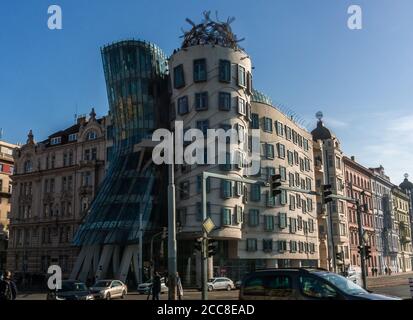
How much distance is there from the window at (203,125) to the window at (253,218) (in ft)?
36.9

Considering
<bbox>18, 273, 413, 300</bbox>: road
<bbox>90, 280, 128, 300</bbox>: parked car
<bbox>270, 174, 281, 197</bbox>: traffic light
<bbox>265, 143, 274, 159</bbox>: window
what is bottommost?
<bbox>18, 273, 413, 300</bbox>: road

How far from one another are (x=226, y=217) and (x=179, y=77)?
55.1ft

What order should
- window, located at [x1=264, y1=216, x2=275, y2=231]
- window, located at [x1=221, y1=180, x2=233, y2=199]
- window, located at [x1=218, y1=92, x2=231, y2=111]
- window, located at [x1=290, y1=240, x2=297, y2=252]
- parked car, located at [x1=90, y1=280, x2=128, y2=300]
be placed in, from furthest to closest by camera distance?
1. window, located at [x1=290, y1=240, x2=297, y2=252]
2. window, located at [x1=264, y1=216, x2=275, y2=231]
3. window, located at [x1=218, y1=92, x2=231, y2=111]
4. window, located at [x1=221, y1=180, x2=233, y2=199]
5. parked car, located at [x1=90, y1=280, x2=128, y2=300]

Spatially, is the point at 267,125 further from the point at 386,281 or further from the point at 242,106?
the point at 386,281

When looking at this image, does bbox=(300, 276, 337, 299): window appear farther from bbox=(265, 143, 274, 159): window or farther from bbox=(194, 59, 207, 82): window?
bbox=(265, 143, 274, 159): window

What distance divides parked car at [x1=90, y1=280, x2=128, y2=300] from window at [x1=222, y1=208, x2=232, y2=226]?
54.4 ft

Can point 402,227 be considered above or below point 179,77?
below


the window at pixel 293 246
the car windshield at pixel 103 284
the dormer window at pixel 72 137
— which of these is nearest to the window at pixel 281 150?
the window at pixel 293 246

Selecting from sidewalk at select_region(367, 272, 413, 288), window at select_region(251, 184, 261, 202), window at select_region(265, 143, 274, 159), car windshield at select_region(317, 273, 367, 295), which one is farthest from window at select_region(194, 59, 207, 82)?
car windshield at select_region(317, 273, 367, 295)

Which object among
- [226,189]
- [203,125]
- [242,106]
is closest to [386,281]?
[226,189]

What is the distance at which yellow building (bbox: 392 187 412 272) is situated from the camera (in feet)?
357

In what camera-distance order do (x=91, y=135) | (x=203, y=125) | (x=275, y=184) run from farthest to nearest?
(x=91, y=135), (x=203, y=125), (x=275, y=184)

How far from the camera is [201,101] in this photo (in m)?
54.0
